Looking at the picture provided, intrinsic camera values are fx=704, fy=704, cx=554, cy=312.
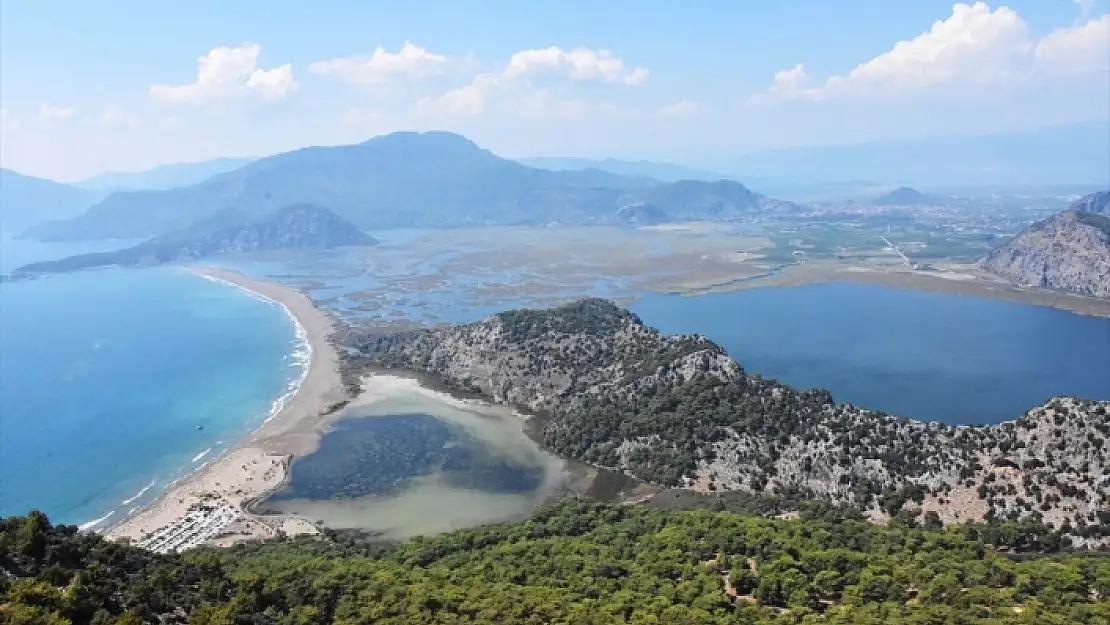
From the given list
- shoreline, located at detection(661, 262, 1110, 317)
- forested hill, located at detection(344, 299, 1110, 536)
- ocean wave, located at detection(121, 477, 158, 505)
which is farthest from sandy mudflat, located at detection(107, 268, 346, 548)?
shoreline, located at detection(661, 262, 1110, 317)

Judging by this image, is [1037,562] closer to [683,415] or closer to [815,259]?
[683,415]

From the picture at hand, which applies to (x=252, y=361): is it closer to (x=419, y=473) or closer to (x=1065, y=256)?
(x=419, y=473)

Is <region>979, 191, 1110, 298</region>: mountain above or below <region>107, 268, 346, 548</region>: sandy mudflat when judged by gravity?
above

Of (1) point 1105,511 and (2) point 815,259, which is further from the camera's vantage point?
(2) point 815,259

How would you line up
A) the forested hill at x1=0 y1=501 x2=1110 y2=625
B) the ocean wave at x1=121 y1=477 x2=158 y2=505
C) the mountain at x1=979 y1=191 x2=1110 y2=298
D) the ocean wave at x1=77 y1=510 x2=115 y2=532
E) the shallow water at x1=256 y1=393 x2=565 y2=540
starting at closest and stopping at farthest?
the forested hill at x1=0 y1=501 x2=1110 y2=625 < the shallow water at x1=256 y1=393 x2=565 y2=540 < the ocean wave at x1=77 y1=510 x2=115 y2=532 < the ocean wave at x1=121 y1=477 x2=158 y2=505 < the mountain at x1=979 y1=191 x2=1110 y2=298

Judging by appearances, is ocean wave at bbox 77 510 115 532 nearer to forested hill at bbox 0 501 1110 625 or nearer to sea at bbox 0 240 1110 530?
sea at bbox 0 240 1110 530

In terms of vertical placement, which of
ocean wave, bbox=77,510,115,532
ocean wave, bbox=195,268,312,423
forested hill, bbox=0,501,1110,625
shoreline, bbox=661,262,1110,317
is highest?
shoreline, bbox=661,262,1110,317

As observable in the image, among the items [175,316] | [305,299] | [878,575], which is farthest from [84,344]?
[878,575]
